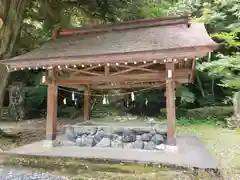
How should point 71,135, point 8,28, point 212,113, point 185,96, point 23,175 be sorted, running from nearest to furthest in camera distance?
point 23,175 < point 71,135 < point 8,28 < point 212,113 < point 185,96

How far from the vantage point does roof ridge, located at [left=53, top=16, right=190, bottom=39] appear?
6.69m

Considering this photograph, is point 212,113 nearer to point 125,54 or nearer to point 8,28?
point 125,54

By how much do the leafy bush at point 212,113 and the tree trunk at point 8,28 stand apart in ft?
27.2

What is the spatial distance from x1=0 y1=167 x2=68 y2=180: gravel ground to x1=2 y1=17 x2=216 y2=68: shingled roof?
8.04 feet

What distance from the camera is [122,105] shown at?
13836mm

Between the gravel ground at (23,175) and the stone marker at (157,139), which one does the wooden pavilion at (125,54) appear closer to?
the stone marker at (157,139)

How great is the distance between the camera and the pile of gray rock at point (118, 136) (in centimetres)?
596

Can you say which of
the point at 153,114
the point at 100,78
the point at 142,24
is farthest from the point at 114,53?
the point at 153,114

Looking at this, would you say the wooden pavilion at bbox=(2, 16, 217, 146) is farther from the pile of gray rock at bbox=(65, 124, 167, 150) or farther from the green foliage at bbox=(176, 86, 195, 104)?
the green foliage at bbox=(176, 86, 195, 104)

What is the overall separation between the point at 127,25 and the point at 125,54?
2414 mm

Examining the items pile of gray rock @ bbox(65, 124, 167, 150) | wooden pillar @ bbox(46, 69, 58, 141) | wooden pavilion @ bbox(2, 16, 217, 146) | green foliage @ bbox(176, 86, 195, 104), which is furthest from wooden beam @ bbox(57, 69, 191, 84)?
green foliage @ bbox(176, 86, 195, 104)

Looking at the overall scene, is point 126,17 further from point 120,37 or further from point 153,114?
point 153,114

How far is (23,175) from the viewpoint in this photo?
13.4 ft

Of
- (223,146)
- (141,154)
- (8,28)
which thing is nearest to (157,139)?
(141,154)
